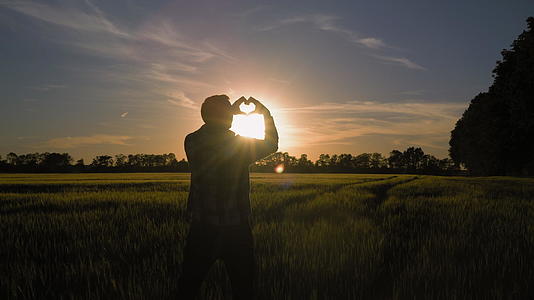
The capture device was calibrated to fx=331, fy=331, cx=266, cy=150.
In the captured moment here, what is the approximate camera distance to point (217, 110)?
274 cm

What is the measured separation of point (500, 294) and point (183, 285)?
326cm

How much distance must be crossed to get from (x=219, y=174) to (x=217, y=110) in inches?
20.8

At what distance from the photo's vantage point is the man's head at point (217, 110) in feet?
8.98

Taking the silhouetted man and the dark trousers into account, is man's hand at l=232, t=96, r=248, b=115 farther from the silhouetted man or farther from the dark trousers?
the dark trousers

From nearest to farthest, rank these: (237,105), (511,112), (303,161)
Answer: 1. (237,105)
2. (511,112)
3. (303,161)

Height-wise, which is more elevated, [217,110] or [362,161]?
[362,161]

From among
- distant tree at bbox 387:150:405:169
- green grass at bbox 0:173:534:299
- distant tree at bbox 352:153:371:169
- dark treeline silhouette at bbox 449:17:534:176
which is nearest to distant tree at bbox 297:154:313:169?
distant tree at bbox 352:153:371:169

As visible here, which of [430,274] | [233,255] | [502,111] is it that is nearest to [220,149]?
[233,255]

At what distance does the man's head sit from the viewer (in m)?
2.74

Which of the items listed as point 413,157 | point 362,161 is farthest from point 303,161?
point 413,157

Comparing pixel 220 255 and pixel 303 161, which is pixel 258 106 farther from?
pixel 303 161

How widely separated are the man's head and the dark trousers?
87cm

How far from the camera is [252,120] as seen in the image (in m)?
2.97

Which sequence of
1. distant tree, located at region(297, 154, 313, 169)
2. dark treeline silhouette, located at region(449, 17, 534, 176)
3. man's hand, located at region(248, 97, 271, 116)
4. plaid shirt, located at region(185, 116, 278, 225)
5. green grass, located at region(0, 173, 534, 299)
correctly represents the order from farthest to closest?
distant tree, located at region(297, 154, 313, 169), dark treeline silhouette, located at region(449, 17, 534, 176), green grass, located at region(0, 173, 534, 299), man's hand, located at region(248, 97, 271, 116), plaid shirt, located at region(185, 116, 278, 225)
